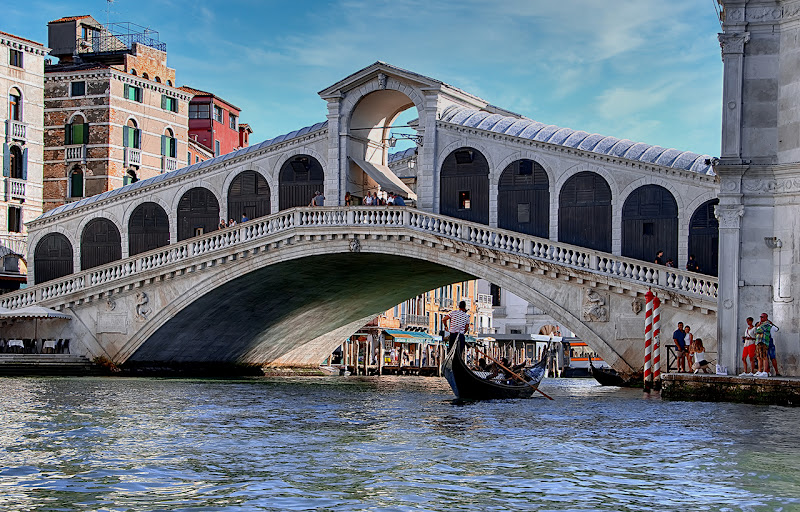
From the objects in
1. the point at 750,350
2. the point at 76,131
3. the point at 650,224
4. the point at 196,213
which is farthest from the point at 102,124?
the point at 750,350

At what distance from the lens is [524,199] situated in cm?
2967

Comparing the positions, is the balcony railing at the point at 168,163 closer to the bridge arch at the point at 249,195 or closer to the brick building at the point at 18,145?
the brick building at the point at 18,145

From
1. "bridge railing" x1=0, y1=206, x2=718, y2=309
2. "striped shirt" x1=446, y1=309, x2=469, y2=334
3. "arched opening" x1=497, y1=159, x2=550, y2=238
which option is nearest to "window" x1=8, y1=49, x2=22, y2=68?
"bridge railing" x1=0, y1=206, x2=718, y2=309

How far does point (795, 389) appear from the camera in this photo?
16.8 meters

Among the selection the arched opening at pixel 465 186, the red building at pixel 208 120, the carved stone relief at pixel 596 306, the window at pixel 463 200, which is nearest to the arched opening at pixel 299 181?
the arched opening at pixel 465 186

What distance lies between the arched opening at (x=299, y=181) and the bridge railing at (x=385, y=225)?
2.12 m

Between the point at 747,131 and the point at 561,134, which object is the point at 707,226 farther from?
the point at 747,131

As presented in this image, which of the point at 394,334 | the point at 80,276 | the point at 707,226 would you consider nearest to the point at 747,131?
the point at 707,226

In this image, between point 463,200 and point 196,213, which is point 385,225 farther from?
point 196,213

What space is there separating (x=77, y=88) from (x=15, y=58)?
11.1 ft

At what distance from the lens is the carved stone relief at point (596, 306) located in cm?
2591

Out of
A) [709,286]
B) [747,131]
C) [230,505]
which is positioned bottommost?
[230,505]

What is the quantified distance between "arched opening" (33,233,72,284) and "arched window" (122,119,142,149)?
6484mm

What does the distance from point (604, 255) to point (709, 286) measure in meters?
2.53
